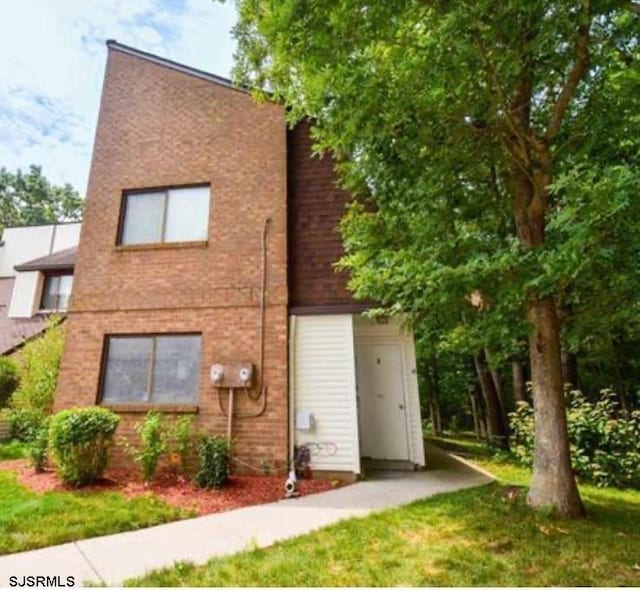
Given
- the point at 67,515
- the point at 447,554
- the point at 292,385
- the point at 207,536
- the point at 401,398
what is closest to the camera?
the point at 447,554

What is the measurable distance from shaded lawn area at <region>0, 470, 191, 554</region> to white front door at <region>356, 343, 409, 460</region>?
3.92 m

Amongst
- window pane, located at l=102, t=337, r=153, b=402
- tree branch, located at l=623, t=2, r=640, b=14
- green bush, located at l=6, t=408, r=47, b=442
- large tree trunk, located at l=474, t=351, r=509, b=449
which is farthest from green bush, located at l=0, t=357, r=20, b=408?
tree branch, located at l=623, t=2, r=640, b=14

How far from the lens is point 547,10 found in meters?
3.92

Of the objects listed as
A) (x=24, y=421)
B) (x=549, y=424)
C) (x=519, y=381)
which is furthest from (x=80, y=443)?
(x=519, y=381)

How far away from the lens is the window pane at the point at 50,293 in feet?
47.9

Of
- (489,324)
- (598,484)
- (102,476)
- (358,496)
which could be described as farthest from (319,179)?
(598,484)

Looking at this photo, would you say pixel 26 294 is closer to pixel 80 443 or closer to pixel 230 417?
pixel 80 443

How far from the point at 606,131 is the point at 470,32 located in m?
1.95

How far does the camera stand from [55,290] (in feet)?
48.4

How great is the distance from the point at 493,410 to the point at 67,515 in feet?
37.5

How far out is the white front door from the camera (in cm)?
746

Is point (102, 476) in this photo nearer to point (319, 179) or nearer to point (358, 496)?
point (358, 496)

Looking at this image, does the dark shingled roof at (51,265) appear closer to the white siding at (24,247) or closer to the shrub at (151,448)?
the white siding at (24,247)

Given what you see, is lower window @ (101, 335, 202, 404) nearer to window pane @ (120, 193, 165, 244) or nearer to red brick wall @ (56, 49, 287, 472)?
red brick wall @ (56, 49, 287, 472)
